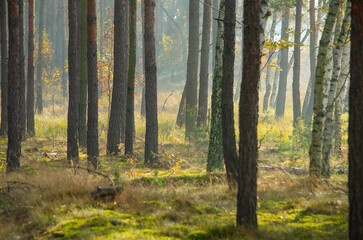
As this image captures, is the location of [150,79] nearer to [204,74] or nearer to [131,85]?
[131,85]

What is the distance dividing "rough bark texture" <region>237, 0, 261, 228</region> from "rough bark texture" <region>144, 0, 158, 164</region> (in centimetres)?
633

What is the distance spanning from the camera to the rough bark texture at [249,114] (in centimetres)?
478

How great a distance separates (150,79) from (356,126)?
7960 millimetres

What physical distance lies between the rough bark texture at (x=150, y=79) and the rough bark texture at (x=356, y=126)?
7455 mm

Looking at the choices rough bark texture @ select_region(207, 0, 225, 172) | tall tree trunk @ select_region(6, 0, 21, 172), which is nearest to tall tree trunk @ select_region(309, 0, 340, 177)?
rough bark texture @ select_region(207, 0, 225, 172)

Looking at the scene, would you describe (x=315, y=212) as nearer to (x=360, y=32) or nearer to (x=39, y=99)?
(x=360, y=32)

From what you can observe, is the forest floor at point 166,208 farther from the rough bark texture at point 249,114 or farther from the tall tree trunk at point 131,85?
the tall tree trunk at point 131,85

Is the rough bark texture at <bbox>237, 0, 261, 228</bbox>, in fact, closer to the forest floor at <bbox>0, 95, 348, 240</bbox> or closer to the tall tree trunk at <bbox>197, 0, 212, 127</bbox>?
the forest floor at <bbox>0, 95, 348, 240</bbox>

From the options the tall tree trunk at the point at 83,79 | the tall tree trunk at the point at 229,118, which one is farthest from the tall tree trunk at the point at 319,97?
the tall tree trunk at the point at 83,79

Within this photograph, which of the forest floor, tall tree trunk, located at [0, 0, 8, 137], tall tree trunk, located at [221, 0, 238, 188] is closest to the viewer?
the forest floor

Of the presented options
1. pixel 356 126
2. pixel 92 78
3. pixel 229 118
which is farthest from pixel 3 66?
pixel 356 126

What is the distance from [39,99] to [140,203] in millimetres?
19653

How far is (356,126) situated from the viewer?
3.99m

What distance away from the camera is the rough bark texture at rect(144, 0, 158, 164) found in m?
11.1
